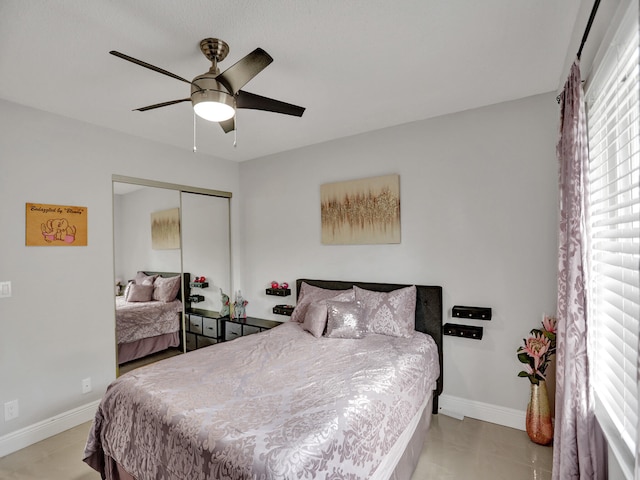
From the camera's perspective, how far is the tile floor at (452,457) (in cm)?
214

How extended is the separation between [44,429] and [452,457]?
3.13 meters

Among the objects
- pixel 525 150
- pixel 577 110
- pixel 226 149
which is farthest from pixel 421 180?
pixel 226 149

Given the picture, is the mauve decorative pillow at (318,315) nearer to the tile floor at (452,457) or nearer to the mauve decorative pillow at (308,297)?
the mauve decorative pillow at (308,297)

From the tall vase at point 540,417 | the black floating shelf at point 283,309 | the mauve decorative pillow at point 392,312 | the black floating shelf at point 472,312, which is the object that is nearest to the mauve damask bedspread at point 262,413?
the mauve decorative pillow at point 392,312

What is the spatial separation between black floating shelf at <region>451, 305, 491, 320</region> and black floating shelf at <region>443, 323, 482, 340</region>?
0.09 meters

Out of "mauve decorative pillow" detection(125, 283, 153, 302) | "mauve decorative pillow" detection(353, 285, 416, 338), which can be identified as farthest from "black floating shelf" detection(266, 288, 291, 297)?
"mauve decorative pillow" detection(125, 283, 153, 302)

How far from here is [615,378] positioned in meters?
1.35

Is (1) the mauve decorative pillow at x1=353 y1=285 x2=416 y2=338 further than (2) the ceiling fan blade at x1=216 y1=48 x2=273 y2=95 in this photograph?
Yes

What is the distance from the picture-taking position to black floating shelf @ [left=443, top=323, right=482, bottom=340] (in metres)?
2.73

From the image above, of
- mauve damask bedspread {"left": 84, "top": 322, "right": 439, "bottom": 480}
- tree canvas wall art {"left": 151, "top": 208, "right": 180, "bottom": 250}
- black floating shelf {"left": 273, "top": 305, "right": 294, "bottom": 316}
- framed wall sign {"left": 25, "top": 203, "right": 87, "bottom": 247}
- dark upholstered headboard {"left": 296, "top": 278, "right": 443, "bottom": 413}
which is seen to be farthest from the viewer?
black floating shelf {"left": 273, "top": 305, "right": 294, "bottom": 316}

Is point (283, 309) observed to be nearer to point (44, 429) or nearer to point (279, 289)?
point (279, 289)

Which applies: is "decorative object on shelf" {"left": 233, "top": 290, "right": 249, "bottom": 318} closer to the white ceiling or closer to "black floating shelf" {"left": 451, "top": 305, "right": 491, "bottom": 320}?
the white ceiling

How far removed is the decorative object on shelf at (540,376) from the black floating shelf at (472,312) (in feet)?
1.11

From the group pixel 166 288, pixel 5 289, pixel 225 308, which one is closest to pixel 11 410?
pixel 5 289
